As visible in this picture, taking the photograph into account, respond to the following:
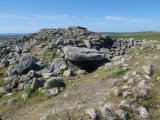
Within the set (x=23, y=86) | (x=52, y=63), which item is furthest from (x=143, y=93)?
(x=52, y=63)

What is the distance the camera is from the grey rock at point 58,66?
24.4 metres

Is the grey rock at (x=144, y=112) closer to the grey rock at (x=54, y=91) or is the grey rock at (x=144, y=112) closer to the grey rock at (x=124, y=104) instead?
the grey rock at (x=124, y=104)

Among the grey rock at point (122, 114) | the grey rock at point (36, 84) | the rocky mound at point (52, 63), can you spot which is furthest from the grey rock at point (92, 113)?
the grey rock at point (36, 84)

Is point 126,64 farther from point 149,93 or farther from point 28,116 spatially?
point 28,116

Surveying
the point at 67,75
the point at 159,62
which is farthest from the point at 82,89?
the point at 159,62

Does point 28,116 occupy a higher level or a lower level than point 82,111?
lower

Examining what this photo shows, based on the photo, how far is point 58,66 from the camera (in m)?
25.5

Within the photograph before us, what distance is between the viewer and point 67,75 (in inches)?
897

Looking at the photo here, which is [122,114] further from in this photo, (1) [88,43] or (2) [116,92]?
(1) [88,43]

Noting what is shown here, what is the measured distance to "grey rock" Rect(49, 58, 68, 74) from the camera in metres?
24.4

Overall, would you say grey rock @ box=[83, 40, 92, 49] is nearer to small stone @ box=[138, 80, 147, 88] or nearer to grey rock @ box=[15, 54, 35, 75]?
grey rock @ box=[15, 54, 35, 75]

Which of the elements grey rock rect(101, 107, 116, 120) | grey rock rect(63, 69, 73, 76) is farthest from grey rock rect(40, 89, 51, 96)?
grey rock rect(101, 107, 116, 120)

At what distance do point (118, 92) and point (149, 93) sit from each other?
2.22 metres

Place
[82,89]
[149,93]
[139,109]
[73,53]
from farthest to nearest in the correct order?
[73,53]
[82,89]
[149,93]
[139,109]
